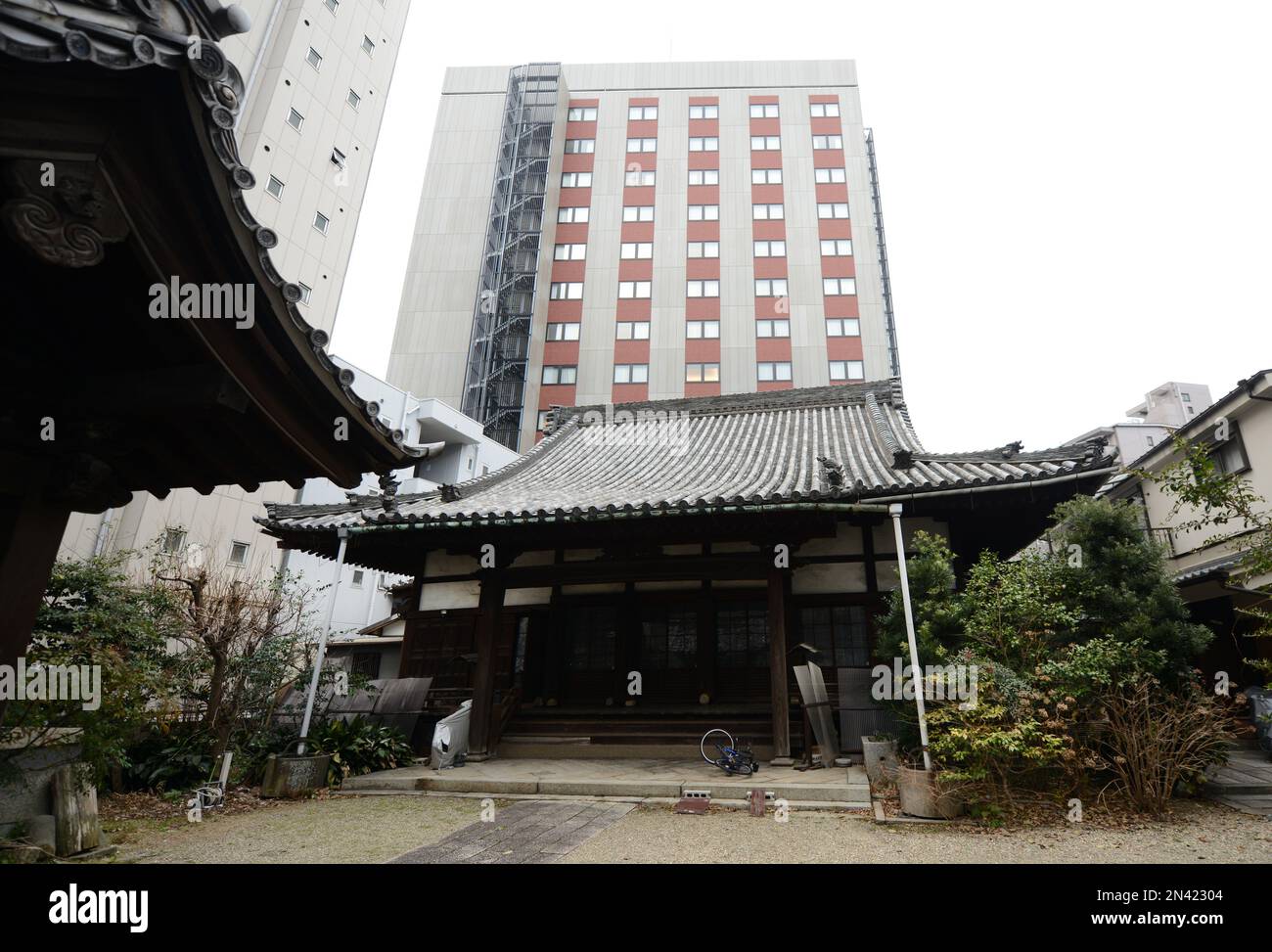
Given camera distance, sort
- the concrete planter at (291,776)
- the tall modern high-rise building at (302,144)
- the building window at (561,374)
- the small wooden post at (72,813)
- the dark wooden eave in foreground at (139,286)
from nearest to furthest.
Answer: the dark wooden eave in foreground at (139,286), the small wooden post at (72,813), the concrete planter at (291,776), the tall modern high-rise building at (302,144), the building window at (561,374)

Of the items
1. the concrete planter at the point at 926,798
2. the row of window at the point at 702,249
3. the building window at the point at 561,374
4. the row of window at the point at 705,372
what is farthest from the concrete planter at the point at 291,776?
the row of window at the point at 702,249

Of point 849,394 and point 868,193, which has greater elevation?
point 868,193

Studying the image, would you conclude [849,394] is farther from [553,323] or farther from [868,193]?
[868,193]

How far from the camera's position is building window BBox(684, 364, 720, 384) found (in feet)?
122

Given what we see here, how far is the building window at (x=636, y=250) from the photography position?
40.9 m

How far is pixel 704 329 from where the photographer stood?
38.6m

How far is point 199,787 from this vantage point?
827 cm

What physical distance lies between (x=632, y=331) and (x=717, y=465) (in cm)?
2642

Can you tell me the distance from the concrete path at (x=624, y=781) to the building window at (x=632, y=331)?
1228 inches

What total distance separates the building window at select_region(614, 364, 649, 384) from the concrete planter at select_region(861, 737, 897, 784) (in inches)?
1195

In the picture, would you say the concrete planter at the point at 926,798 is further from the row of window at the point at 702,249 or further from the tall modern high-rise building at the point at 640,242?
the row of window at the point at 702,249

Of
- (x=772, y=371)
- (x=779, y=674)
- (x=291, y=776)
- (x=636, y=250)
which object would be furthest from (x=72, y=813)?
(x=636, y=250)

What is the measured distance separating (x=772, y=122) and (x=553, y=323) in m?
20.8
